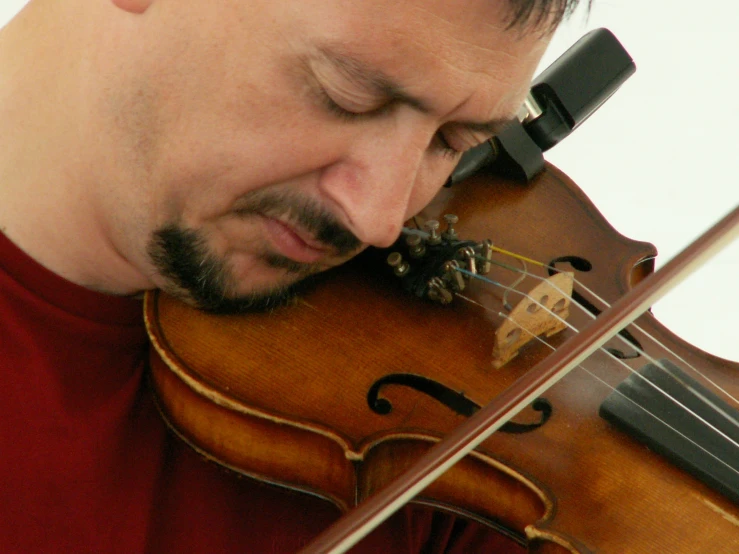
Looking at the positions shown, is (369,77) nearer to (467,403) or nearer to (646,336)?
(467,403)

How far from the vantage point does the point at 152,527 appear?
2.79ft

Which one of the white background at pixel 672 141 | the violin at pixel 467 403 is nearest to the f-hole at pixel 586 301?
the violin at pixel 467 403

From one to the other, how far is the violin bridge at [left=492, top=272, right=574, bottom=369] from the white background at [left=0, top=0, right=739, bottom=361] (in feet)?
2.71

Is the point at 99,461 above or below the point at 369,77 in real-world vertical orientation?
below

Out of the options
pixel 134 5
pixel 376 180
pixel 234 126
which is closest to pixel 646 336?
pixel 376 180

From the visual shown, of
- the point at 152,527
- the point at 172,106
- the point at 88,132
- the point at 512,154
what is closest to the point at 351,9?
the point at 172,106

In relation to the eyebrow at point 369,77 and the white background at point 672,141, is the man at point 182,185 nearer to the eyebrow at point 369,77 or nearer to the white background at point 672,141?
the eyebrow at point 369,77

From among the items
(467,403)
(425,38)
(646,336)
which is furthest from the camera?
(646,336)

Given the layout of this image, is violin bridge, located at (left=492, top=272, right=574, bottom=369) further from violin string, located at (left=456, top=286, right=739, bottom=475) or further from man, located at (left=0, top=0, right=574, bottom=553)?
man, located at (left=0, top=0, right=574, bottom=553)

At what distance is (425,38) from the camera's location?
0.69 m

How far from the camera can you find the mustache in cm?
78

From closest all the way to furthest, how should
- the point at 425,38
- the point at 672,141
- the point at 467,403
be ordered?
the point at 425,38 → the point at 467,403 → the point at 672,141

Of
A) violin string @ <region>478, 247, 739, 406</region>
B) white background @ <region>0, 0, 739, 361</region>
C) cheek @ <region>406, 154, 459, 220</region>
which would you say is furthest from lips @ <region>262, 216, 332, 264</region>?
white background @ <region>0, 0, 739, 361</region>

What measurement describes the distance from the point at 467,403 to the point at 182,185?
346 millimetres
